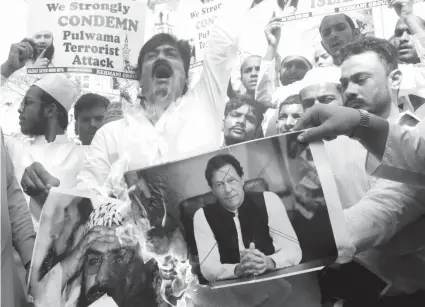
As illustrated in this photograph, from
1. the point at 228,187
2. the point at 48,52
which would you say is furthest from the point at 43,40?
the point at 228,187

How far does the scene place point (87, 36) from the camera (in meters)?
1.83

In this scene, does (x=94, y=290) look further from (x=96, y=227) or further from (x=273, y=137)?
(x=273, y=137)

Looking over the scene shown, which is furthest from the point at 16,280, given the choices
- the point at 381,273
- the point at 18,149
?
the point at 381,273

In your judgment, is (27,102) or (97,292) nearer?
(97,292)

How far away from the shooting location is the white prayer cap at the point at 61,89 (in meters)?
1.80

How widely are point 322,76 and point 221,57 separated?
33cm

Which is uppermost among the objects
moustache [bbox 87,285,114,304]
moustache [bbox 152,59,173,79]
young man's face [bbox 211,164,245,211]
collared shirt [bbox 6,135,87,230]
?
moustache [bbox 152,59,173,79]

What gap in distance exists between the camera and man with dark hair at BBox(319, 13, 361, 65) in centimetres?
160

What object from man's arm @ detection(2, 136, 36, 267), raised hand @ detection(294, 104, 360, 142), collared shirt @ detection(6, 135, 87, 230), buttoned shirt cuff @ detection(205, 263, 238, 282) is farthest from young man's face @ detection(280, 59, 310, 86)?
man's arm @ detection(2, 136, 36, 267)

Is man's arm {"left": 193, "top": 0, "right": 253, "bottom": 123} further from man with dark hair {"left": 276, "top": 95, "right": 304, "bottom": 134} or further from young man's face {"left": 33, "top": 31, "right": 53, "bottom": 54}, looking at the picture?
young man's face {"left": 33, "top": 31, "right": 53, "bottom": 54}

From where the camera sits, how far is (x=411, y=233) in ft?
4.81

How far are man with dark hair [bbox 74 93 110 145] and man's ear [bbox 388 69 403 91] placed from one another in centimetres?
90

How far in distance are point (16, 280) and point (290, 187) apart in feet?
3.09

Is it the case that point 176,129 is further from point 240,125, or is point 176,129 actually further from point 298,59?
point 298,59
